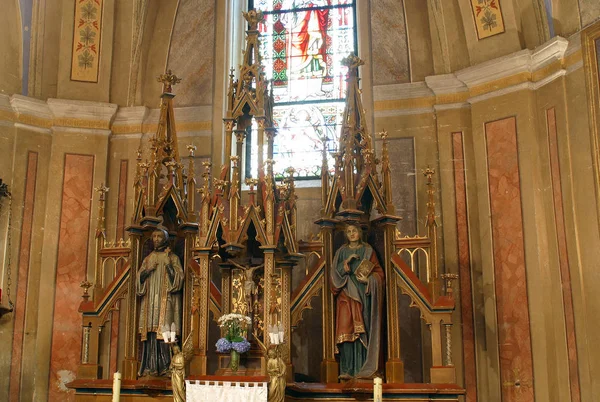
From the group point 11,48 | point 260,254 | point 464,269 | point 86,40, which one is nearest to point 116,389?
point 260,254

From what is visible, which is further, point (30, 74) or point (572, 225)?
point (30, 74)

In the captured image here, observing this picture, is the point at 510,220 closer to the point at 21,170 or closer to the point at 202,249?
the point at 202,249

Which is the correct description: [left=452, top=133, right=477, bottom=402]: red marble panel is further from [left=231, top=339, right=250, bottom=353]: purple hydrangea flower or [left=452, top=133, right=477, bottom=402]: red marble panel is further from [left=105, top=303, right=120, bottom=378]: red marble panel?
[left=105, top=303, right=120, bottom=378]: red marble panel

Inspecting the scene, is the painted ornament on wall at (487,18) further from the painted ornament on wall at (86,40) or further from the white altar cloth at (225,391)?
the white altar cloth at (225,391)

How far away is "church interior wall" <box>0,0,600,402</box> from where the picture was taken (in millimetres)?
11203

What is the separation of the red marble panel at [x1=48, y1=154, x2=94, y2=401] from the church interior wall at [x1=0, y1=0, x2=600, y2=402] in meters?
0.02

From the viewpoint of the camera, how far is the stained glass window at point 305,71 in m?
13.9

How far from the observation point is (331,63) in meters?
14.2

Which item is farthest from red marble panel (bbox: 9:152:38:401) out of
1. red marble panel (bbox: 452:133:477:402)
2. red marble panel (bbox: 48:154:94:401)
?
red marble panel (bbox: 452:133:477:402)

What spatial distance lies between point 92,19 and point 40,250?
144 inches

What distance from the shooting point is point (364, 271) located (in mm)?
11094

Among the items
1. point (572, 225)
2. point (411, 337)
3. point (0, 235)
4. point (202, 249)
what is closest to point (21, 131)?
point (0, 235)

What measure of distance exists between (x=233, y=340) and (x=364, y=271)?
72.5 inches

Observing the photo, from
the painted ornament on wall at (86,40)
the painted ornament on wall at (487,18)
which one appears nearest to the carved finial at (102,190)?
the painted ornament on wall at (86,40)
